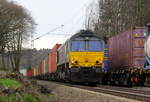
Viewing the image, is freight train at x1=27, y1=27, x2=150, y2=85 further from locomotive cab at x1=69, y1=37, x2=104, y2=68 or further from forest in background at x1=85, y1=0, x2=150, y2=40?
forest in background at x1=85, y1=0, x2=150, y2=40

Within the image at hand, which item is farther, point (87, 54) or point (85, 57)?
point (87, 54)

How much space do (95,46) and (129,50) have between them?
7.27 feet

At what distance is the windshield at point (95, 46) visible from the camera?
22.9 m

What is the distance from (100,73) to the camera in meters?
22.2

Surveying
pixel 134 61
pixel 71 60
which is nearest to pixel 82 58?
pixel 71 60

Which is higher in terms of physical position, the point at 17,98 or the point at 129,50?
the point at 129,50

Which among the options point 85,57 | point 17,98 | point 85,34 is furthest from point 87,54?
point 17,98

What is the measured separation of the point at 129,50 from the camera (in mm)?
23219

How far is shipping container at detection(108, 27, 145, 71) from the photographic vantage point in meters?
22.2

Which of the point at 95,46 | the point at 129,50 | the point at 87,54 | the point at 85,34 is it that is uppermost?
the point at 85,34

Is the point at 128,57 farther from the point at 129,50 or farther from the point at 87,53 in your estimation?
the point at 87,53

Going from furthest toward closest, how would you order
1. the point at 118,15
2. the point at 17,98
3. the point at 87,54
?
the point at 118,15 < the point at 87,54 < the point at 17,98

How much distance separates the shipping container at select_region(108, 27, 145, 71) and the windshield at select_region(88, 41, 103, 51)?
74.1 inches

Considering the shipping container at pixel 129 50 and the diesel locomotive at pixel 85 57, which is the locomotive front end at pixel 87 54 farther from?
the shipping container at pixel 129 50
